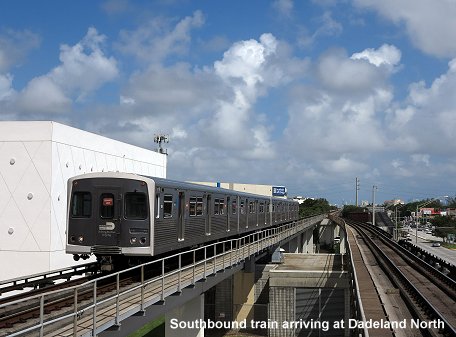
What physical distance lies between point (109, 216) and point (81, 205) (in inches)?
40.4

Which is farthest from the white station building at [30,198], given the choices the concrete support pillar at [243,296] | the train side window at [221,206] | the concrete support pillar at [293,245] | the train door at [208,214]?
the concrete support pillar at [293,245]

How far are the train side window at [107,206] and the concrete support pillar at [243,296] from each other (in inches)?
869

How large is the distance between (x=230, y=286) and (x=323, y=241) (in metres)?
72.1

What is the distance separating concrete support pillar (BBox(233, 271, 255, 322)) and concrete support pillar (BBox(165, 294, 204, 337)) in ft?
55.5

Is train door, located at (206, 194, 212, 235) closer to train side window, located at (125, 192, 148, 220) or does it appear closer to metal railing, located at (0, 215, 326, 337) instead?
metal railing, located at (0, 215, 326, 337)

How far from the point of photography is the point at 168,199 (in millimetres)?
16656

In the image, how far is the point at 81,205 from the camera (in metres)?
15.6

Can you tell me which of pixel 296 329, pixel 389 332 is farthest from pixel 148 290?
pixel 296 329

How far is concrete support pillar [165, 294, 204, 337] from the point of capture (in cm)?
1912

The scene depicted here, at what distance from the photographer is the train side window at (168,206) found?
53.4ft

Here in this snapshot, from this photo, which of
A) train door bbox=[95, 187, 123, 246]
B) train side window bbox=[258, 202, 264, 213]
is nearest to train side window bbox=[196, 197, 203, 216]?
train door bbox=[95, 187, 123, 246]

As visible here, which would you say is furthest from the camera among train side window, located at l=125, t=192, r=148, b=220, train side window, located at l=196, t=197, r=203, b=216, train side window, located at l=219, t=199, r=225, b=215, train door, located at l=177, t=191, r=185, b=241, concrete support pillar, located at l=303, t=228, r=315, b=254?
concrete support pillar, located at l=303, t=228, r=315, b=254

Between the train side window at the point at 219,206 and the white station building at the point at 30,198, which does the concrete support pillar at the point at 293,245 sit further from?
the train side window at the point at 219,206

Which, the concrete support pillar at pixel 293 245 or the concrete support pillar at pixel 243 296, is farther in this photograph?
the concrete support pillar at pixel 293 245
